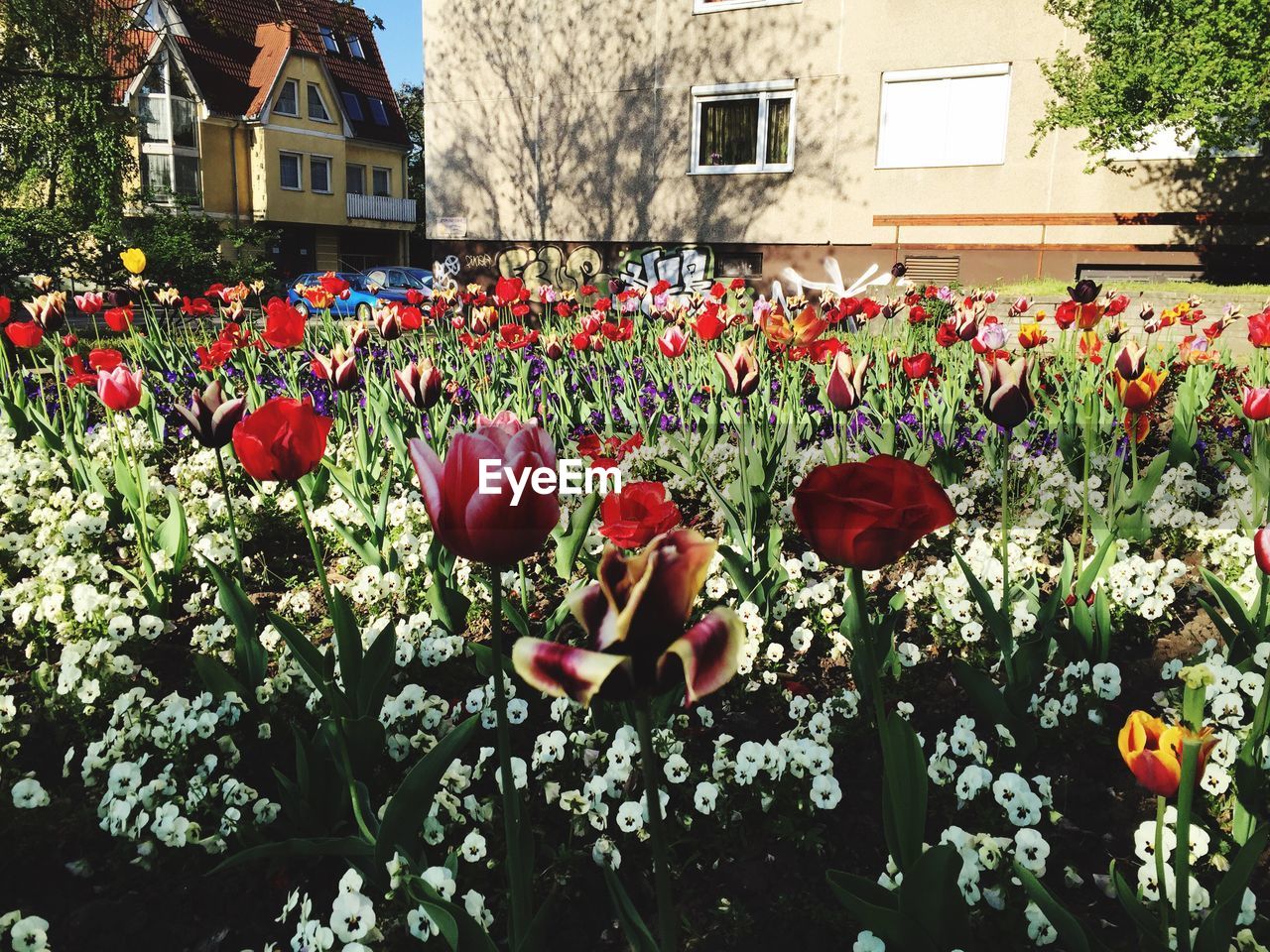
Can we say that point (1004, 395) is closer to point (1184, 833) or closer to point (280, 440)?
point (1184, 833)

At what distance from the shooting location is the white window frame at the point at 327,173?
32.0 meters

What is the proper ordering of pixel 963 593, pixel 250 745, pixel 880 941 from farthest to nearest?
pixel 963 593 < pixel 250 745 < pixel 880 941

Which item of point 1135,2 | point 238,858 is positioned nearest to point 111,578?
point 238,858

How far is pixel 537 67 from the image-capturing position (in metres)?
16.5

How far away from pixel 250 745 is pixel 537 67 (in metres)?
16.5

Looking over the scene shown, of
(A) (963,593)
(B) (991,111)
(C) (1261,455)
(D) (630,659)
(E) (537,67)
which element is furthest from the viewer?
(E) (537,67)

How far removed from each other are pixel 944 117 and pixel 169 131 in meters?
25.2

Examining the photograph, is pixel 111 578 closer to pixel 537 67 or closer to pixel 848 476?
pixel 848 476

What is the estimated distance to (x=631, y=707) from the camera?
1.20m

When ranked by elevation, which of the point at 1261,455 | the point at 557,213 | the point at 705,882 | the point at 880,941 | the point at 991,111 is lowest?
the point at 705,882

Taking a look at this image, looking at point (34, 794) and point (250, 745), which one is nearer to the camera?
point (34, 794)

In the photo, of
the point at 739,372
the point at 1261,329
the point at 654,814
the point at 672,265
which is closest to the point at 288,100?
the point at 672,265

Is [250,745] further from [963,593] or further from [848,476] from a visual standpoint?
[963,593]

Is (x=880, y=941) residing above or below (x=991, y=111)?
below
